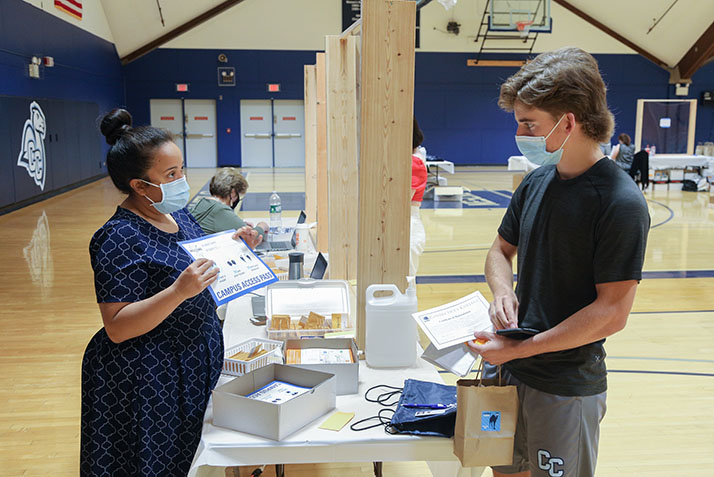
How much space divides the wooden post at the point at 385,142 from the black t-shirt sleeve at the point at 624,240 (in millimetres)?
950

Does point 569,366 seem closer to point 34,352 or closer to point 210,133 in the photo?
point 34,352

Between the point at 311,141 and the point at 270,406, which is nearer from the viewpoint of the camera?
the point at 270,406

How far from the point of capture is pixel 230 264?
194cm

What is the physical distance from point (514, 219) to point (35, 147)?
40.3 feet

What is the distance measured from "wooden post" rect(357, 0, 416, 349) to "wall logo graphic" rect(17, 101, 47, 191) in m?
10.9

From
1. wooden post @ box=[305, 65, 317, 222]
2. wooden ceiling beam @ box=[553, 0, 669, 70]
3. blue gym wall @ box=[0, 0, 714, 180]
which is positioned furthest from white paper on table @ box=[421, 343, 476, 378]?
wooden ceiling beam @ box=[553, 0, 669, 70]

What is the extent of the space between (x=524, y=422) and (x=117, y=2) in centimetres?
1850

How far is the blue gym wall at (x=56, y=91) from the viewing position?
1096cm

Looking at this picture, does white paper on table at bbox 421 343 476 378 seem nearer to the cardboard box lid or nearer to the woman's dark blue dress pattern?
the woman's dark blue dress pattern

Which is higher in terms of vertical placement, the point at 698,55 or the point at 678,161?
the point at 698,55

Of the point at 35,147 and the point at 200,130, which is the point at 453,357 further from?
the point at 200,130

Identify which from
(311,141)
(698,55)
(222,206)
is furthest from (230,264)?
(698,55)

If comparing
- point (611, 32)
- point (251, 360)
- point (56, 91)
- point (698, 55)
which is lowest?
point (251, 360)

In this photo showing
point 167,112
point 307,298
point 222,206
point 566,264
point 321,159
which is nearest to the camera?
point 566,264
